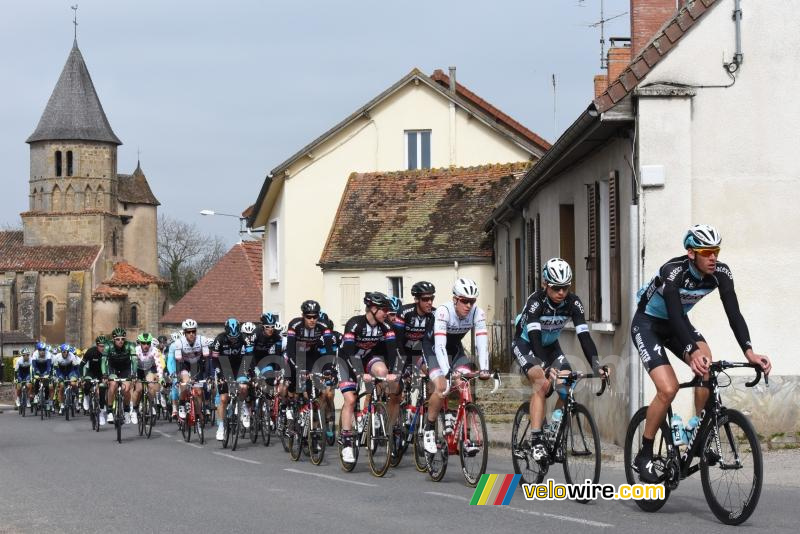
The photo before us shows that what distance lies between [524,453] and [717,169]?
626 cm

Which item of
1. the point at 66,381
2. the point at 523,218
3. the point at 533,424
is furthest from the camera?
the point at 66,381

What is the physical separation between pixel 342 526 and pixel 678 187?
7.45 meters

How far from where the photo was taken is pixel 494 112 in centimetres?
4225

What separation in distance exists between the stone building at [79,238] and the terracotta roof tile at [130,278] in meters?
0.09

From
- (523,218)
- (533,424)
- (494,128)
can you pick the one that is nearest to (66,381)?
(523,218)

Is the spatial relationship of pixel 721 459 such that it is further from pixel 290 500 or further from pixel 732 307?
pixel 290 500

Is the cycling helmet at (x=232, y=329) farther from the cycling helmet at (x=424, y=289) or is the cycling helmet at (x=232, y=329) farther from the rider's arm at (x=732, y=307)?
the rider's arm at (x=732, y=307)

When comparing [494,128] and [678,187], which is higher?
[494,128]

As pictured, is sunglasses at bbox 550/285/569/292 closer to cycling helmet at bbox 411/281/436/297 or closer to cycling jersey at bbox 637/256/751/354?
cycling jersey at bbox 637/256/751/354

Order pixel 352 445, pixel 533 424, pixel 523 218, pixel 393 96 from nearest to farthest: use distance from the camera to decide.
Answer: pixel 533 424, pixel 352 445, pixel 523 218, pixel 393 96

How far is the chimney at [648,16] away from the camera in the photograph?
21078 mm

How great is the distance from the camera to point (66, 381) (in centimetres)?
3253

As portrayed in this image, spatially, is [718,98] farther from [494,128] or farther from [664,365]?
[494,128]

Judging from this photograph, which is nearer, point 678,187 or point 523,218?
point 678,187
